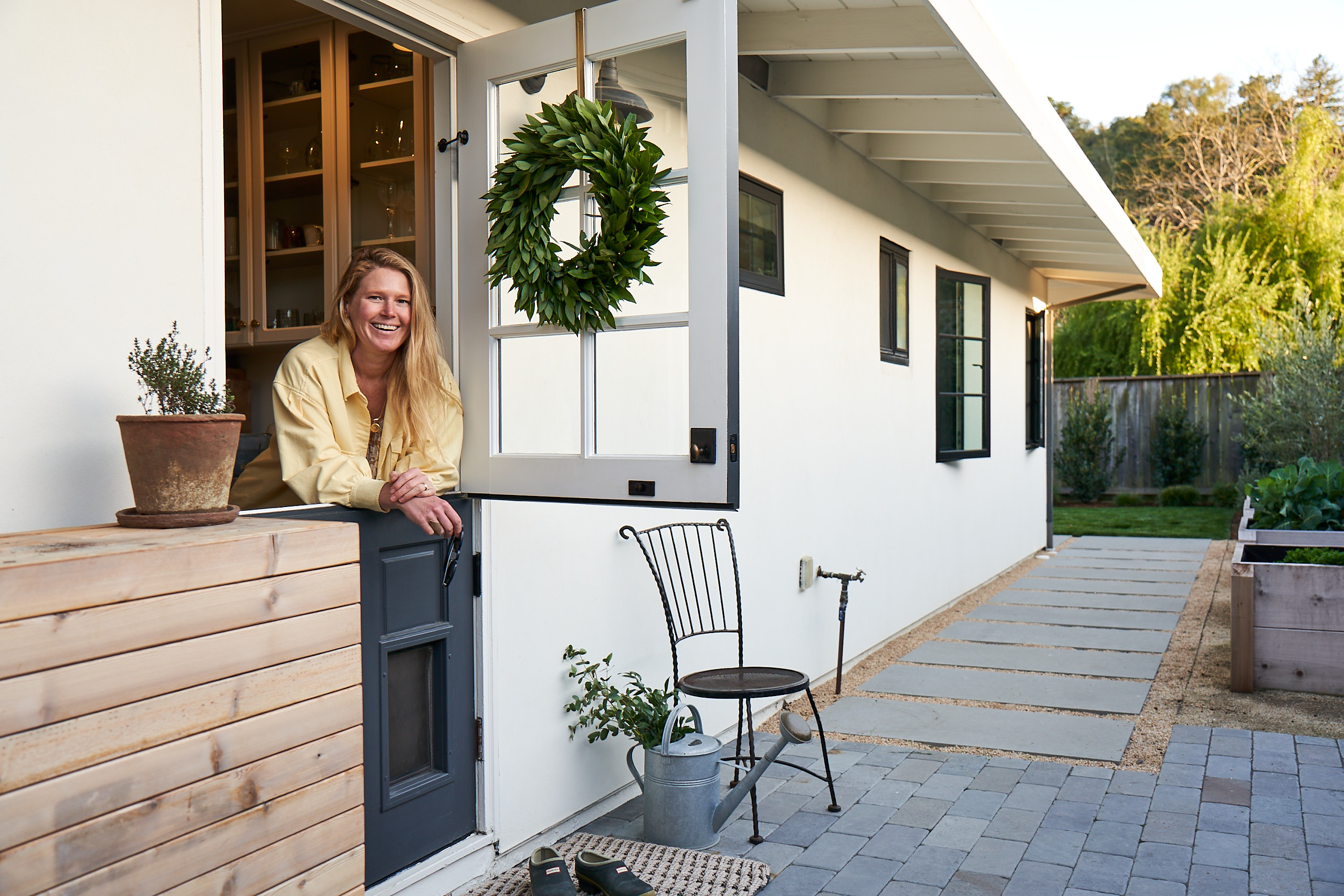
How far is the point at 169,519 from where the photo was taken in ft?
5.66

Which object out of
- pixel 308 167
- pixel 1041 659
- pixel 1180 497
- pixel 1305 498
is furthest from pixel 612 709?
pixel 1180 497

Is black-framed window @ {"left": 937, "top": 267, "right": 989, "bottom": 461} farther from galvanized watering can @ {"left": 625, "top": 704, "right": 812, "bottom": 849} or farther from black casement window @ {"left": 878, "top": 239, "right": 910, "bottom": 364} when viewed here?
galvanized watering can @ {"left": 625, "top": 704, "right": 812, "bottom": 849}

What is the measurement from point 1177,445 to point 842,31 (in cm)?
1042

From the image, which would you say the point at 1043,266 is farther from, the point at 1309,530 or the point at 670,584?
the point at 670,584

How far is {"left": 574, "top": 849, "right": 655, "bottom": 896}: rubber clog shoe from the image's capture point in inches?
98.0

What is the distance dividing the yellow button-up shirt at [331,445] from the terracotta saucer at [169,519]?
20.7 inches

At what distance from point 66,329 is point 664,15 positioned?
1.40 metres

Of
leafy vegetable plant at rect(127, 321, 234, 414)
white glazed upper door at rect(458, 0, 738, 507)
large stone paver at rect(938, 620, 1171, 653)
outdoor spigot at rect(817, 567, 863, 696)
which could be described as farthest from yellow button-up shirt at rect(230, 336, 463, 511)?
large stone paver at rect(938, 620, 1171, 653)

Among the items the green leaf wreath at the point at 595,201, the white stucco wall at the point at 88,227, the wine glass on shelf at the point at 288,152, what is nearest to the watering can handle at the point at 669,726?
the green leaf wreath at the point at 595,201

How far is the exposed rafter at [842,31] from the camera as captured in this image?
3531 millimetres

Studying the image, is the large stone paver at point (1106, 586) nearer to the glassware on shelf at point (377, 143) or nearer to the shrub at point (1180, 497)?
the shrub at point (1180, 497)

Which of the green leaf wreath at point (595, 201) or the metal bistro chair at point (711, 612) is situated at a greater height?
the green leaf wreath at point (595, 201)

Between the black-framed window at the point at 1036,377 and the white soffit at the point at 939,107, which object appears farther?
the black-framed window at the point at 1036,377

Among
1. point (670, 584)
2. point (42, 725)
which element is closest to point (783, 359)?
point (670, 584)
